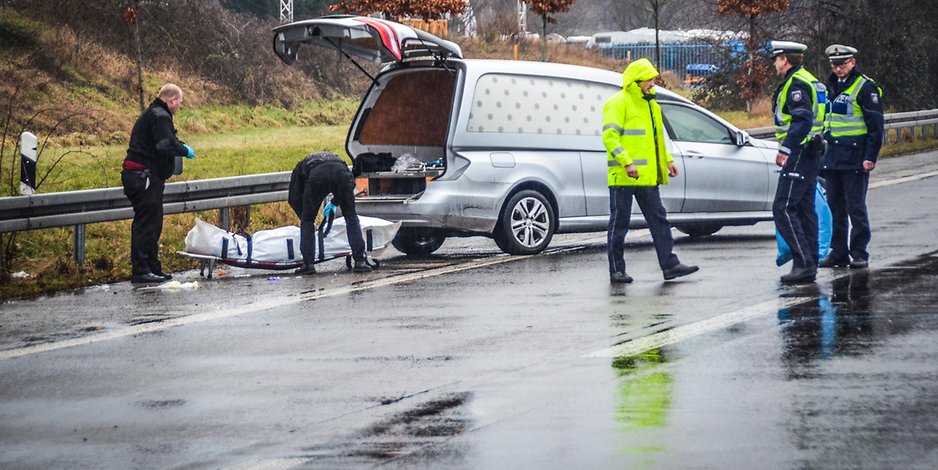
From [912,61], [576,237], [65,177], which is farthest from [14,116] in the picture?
[912,61]

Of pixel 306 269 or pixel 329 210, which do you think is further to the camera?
pixel 329 210

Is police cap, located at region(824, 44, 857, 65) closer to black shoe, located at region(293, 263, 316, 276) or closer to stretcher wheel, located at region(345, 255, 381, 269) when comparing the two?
stretcher wheel, located at region(345, 255, 381, 269)

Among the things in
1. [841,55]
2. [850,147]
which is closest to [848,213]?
[850,147]

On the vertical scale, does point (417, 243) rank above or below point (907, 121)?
below

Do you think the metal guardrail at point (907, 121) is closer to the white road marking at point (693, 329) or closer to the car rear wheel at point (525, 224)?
the car rear wheel at point (525, 224)

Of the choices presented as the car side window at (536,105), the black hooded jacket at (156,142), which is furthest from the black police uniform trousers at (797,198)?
the black hooded jacket at (156,142)

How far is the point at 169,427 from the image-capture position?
7.25 meters

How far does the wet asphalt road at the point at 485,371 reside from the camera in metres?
6.67

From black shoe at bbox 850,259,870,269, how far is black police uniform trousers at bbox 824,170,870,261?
3 centimetres

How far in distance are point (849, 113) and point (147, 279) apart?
601 centimetres

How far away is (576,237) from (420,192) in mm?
2947

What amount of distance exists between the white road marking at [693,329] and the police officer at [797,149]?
0.98m

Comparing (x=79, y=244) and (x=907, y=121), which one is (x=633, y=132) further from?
(x=907, y=121)

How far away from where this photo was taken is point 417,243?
50.5 ft
